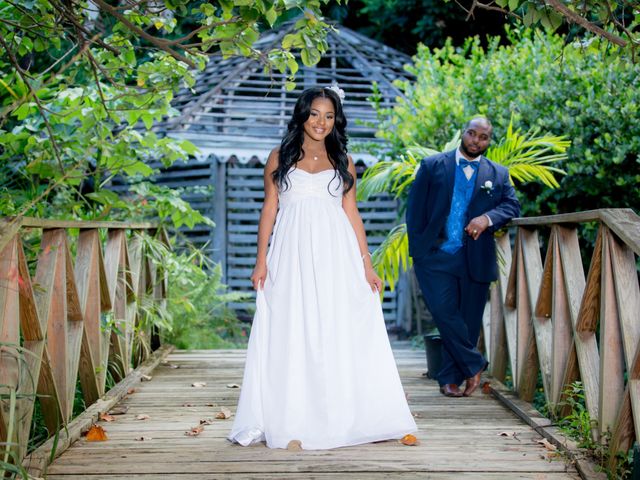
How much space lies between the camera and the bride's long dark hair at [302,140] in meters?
4.77

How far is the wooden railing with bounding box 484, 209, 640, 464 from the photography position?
148 inches

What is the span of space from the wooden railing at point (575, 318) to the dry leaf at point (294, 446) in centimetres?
141

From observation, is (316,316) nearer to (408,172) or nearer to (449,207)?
(449,207)

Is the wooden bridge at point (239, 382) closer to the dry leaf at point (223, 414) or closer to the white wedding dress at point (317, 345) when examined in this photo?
the dry leaf at point (223, 414)

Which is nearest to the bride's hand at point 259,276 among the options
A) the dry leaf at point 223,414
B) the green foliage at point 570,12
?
the dry leaf at point 223,414

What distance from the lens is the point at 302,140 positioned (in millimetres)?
4859

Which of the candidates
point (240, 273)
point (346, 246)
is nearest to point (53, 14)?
point (346, 246)

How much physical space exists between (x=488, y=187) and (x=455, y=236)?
39 centimetres

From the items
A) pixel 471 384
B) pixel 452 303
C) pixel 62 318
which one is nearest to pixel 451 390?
pixel 471 384

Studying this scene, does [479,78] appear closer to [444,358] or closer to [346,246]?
[444,358]

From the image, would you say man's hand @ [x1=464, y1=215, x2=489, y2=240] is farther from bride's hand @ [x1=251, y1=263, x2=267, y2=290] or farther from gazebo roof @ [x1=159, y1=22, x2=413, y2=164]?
gazebo roof @ [x1=159, y1=22, x2=413, y2=164]

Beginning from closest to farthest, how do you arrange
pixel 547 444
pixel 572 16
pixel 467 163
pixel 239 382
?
pixel 572 16, pixel 547 444, pixel 467 163, pixel 239 382

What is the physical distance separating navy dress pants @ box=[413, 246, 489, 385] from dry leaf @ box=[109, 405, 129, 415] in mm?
2076

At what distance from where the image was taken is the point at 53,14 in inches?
200
